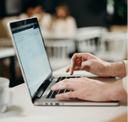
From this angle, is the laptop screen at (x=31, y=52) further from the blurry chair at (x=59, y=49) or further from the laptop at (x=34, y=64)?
the blurry chair at (x=59, y=49)

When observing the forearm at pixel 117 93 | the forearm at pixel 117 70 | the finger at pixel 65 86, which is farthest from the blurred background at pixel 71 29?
the forearm at pixel 117 93

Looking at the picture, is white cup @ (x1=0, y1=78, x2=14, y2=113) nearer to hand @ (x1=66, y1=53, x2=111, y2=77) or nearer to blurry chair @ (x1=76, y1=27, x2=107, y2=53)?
hand @ (x1=66, y1=53, x2=111, y2=77)

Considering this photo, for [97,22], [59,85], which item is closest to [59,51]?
[97,22]

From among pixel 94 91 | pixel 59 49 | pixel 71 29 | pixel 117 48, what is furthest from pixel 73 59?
pixel 71 29

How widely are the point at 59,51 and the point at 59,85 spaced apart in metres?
2.92

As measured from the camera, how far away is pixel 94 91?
0.90 m

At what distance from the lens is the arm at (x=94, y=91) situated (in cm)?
88

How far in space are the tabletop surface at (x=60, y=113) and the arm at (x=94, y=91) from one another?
0.04 meters

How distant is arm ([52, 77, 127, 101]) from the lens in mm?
881

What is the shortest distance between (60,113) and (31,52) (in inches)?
11.9

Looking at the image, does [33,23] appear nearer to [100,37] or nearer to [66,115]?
[66,115]

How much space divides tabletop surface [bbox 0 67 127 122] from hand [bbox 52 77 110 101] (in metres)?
0.04

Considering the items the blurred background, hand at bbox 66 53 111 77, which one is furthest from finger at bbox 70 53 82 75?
the blurred background

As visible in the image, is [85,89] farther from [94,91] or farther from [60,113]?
[60,113]
